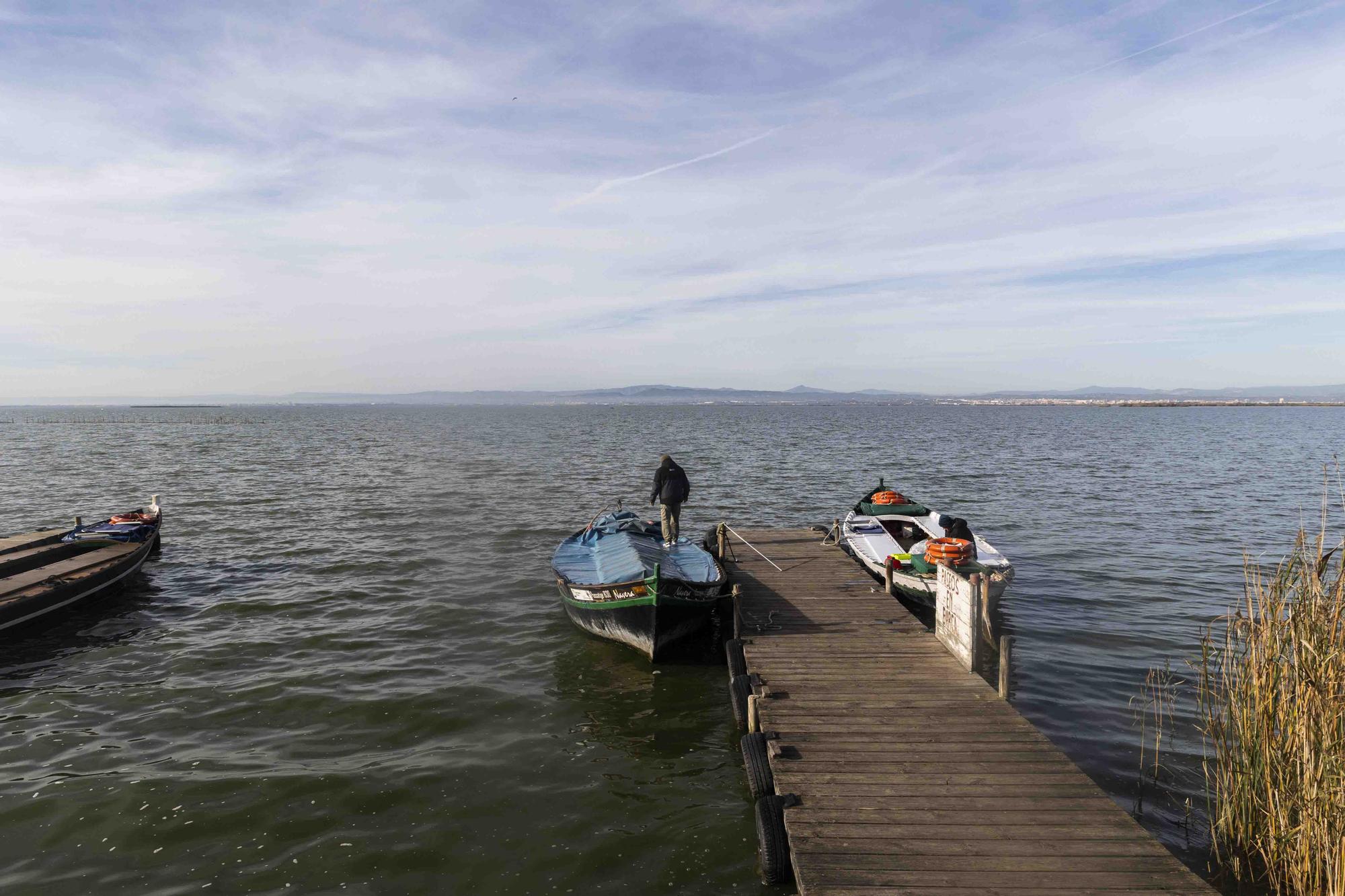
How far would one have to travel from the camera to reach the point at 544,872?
8188 millimetres

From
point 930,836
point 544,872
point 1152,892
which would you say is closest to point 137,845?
point 544,872

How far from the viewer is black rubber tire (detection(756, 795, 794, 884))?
774cm

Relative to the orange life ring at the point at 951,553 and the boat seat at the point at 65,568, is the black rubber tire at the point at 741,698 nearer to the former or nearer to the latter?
the orange life ring at the point at 951,553

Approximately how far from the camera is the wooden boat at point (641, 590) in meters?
13.9

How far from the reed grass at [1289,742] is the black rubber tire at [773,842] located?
14.9 ft

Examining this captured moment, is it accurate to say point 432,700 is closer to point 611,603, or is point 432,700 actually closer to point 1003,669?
point 611,603

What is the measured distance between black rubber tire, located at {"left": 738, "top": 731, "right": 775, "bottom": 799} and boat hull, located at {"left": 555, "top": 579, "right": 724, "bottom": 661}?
4.21m

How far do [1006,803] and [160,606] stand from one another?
18.7 m

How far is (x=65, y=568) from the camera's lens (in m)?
17.5

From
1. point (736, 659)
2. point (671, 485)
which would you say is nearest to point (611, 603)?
point (736, 659)

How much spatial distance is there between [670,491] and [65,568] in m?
14.7

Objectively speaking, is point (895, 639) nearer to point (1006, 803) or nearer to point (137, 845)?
point (1006, 803)

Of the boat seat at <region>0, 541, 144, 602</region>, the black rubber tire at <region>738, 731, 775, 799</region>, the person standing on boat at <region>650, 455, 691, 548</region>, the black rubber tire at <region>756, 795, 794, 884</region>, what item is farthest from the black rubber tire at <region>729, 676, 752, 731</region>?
the boat seat at <region>0, 541, 144, 602</region>

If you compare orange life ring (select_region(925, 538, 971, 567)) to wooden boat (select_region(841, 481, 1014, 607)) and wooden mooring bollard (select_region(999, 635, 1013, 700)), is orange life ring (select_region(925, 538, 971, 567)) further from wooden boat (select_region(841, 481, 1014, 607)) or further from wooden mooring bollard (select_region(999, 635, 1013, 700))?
wooden mooring bollard (select_region(999, 635, 1013, 700))
